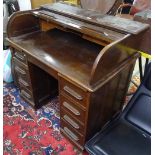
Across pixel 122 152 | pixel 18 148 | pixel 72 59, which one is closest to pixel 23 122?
pixel 18 148

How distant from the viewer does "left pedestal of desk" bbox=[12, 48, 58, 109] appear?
1.55 m

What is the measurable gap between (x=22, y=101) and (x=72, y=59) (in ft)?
3.00

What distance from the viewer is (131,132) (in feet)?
4.31

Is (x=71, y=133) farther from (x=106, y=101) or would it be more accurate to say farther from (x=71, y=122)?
(x=106, y=101)

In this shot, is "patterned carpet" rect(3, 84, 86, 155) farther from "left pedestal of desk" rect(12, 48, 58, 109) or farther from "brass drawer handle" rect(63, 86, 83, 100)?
"brass drawer handle" rect(63, 86, 83, 100)

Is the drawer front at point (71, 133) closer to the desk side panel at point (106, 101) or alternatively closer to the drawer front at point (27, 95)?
the desk side panel at point (106, 101)

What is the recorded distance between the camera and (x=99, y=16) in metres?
1.36

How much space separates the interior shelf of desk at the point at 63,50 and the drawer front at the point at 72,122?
0.37 m

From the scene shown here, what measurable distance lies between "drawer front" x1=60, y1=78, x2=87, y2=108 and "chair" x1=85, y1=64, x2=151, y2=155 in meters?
0.32

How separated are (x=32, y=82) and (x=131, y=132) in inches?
36.8

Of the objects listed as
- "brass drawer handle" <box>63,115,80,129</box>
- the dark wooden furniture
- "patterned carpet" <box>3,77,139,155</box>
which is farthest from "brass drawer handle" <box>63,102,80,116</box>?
"patterned carpet" <box>3,77,139,155</box>

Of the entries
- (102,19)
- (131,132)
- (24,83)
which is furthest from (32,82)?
(131,132)
